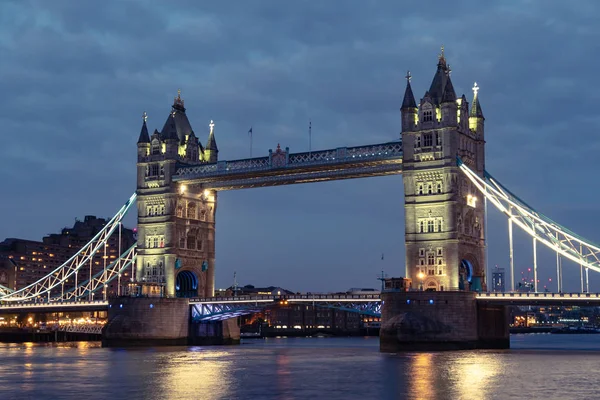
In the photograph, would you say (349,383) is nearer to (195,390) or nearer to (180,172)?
(195,390)

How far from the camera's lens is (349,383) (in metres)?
57.5

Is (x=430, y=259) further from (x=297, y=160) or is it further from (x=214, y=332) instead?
(x=214, y=332)

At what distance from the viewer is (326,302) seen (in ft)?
322

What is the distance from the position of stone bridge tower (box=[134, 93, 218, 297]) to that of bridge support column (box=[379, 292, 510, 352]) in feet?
103

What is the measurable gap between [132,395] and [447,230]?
47.6m

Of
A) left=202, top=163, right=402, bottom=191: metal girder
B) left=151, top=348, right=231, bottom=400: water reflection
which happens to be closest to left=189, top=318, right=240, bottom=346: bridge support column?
left=202, top=163, right=402, bottom=191: metal girder

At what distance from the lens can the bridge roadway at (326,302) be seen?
83938 mm

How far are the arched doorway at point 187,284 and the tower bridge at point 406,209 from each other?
0.14 metres

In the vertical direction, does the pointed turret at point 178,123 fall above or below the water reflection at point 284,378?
above

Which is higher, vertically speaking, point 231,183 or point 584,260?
point 231,183

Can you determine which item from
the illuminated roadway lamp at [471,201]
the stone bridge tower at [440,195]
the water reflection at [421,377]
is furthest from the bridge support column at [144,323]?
the water reflection at [421,377]

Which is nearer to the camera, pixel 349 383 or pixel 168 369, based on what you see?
pixel 349 383

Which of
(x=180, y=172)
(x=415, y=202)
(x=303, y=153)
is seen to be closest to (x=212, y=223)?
(x=180, y=172)

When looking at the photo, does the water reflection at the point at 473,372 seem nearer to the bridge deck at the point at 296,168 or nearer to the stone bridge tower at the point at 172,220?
the bridge deck at the point at 296,168
